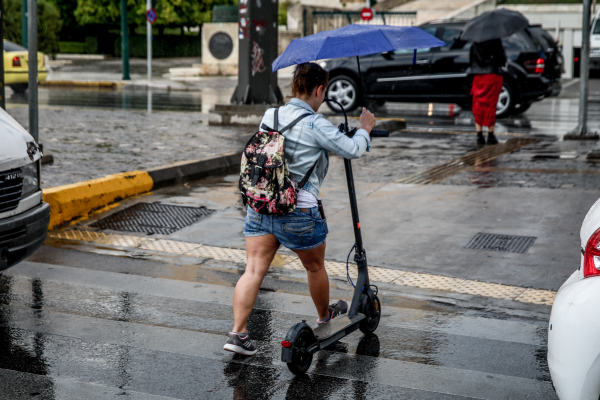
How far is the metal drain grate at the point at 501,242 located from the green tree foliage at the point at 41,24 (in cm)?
3015

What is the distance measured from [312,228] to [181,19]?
44.3m

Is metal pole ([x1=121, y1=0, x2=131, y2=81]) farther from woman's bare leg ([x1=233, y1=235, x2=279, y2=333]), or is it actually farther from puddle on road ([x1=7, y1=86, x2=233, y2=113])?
woman's bare leg ([x1=233, y1=235, x2=279, y2=333])

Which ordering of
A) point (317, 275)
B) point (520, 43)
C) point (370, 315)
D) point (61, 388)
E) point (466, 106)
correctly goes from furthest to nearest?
point (466, 106) < point (520, 43) < point (370, 315) < point (317, 275) < point (61, 388)

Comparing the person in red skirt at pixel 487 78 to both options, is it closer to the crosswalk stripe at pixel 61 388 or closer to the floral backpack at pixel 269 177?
the floral backpack at pixel 269 177

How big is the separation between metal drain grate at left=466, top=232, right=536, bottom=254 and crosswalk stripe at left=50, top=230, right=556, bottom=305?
866mm

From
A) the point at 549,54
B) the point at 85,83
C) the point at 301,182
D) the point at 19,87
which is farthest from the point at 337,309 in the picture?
the point at 85,83

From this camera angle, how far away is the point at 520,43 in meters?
15.5

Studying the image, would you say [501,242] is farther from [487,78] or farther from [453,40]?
[453,40]

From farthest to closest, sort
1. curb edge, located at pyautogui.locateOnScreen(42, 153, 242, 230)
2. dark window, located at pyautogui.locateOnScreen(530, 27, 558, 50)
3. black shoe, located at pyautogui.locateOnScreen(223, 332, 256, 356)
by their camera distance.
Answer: dark window, located at pyautogui.locateOnScreen(530, 27, 558, 50)
curb edge, located at pyautogui.locateOnScreen(42, 153, 242, 230)
black shoe, located at pyautogui.locateOnScreen(223, 332, 256, 356)

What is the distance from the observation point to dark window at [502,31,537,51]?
15428 millimetres

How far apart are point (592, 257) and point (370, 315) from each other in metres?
1.70

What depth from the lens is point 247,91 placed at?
1451 centimetres

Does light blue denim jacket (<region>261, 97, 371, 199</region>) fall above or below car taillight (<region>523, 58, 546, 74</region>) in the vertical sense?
below

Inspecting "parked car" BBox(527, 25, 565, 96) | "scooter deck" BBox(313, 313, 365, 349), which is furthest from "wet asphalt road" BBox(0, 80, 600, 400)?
"parked car" BBox(527, 25, 565, 96)
